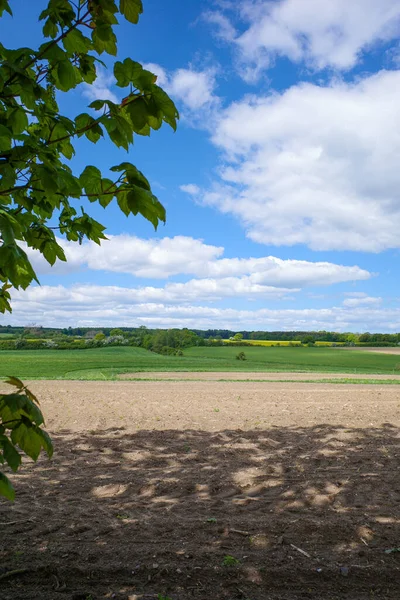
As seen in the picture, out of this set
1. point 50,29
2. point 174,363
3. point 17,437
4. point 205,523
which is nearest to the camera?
point 17,437

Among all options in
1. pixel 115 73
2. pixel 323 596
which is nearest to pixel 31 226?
pixel 115 73

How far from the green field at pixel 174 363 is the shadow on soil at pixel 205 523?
2344 cm

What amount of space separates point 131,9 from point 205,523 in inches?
205

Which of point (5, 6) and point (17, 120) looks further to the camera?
point (17, 120)

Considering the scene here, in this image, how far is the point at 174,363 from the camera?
47562mm

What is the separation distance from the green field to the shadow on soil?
23.4 metres

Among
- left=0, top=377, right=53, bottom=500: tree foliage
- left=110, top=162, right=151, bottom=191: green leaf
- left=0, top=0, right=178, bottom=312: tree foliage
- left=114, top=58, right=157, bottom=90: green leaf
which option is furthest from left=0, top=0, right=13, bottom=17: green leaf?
left=0, top=377, right=53, bottom=500: tree foliage

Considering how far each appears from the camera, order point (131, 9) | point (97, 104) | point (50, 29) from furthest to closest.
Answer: point (50, 29) → point (131, 9) → point (97, 104)

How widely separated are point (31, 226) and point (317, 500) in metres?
5.30

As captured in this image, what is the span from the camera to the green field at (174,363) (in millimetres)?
37219

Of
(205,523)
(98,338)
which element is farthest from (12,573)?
Answer: (98,338)

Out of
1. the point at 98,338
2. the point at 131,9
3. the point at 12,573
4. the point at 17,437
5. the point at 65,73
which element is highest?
the point at 131,9

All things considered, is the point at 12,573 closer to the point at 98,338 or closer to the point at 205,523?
the point at 205,523

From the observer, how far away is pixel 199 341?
79.9 meters
